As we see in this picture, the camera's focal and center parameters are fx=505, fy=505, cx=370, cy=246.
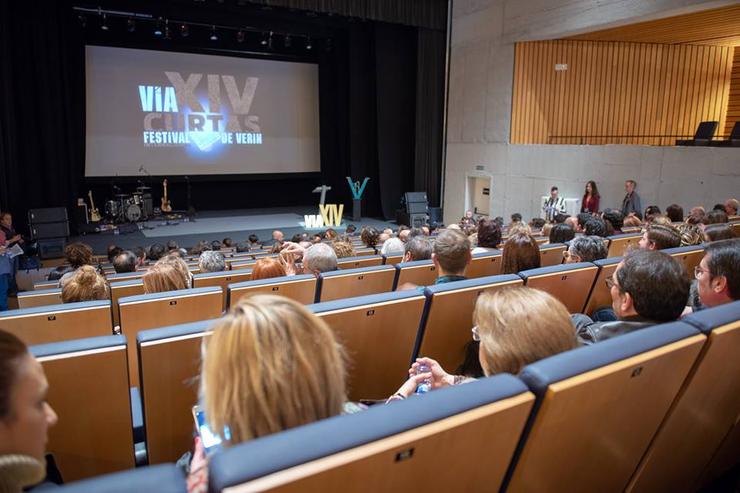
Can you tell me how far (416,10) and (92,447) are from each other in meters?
12.1

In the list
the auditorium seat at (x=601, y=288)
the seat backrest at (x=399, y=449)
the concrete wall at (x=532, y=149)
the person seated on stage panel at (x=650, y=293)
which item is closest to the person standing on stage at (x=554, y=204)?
the concrete wall at (x=532, y=149)

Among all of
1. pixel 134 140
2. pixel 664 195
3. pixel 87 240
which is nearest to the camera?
pixel 664 195

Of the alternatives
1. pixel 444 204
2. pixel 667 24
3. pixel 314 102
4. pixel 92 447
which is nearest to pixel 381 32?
pixel 314 102

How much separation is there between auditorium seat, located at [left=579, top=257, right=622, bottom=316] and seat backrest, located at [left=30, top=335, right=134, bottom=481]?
248 centimetres

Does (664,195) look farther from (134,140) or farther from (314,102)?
(134,140)

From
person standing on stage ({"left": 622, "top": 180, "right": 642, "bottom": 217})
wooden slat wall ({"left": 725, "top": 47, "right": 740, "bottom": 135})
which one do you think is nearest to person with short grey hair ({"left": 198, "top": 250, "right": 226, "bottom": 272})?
person standing on stage ({"left": 622, "top": 180, "right": 642, "bottom": 217})

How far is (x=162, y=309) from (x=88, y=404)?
36.6 inches

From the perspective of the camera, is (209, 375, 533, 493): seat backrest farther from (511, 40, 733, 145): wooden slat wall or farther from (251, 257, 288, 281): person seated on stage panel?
(511, 40, 733, 145): wooden slat wall

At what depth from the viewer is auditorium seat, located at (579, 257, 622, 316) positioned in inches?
115

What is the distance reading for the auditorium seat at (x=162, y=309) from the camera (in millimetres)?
2590

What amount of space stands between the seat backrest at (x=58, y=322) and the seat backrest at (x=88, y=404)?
2.87ft

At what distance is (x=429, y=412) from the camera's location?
3.24 ft

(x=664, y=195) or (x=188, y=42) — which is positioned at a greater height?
(x=188, y=42)

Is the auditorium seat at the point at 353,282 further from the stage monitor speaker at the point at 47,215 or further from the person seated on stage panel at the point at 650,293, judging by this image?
the stage monitor speaker at the point at 47,215
